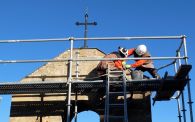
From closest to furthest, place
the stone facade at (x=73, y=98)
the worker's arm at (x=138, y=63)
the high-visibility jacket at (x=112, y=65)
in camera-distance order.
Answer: the high-visibility jacket at (x=112, y=65)
the worker's arm at (x=138, y=63)
the stone facade at (x=73, y=98)

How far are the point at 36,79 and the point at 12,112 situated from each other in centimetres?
128

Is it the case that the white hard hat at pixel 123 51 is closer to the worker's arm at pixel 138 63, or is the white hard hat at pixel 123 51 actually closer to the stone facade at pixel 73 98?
the worker's arm at pixel 138 63

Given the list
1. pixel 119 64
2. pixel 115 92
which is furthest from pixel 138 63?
pixel 115 92

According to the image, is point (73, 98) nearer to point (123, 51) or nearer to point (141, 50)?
point (123, 51)

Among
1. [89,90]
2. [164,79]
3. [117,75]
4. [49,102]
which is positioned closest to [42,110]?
[49,102]

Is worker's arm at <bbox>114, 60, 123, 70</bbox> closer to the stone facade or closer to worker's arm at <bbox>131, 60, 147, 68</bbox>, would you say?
worker's arm at <bbox>131, 60, 147, 68</bbox>

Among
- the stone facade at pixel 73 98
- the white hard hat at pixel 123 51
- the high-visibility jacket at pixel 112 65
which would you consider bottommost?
the stone facade at pixel 73 98

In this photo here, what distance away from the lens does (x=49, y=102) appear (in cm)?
1323

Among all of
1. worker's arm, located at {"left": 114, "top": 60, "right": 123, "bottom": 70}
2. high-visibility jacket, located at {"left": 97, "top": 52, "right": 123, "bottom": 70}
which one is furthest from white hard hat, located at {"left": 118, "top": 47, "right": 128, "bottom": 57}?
worker's arm, located at {"left": 114, "top": 60, "right": 123, "bottom": 70}

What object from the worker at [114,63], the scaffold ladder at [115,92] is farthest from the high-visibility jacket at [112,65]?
the scaffold ladder at [115,92]

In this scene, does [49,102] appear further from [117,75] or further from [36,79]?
[117,75]

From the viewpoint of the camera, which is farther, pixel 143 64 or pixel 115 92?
pixel 143 64

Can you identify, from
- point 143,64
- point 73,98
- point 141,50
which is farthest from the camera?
point 73,98

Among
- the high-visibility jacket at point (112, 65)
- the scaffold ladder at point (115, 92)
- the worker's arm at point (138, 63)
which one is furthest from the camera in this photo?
the worker's arm at point (138, 63)
